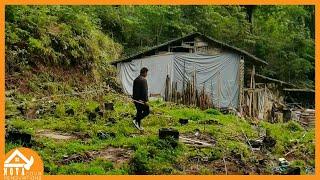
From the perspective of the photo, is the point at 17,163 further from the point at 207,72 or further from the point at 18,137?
the point at 207,72

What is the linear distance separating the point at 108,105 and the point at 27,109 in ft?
8.51

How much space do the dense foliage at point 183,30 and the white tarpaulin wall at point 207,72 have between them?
3.75 m

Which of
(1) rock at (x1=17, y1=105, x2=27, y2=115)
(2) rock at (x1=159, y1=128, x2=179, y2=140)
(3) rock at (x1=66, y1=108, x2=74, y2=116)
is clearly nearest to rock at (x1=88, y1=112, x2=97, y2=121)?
(3) rock at (x1=66, y1=108, x2=74, y2=116)

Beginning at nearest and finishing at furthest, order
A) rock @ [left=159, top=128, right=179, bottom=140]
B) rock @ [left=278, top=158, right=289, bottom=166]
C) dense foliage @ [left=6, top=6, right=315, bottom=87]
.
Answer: rock @ [left=278, top=158, right=289, bottom=166], rock @ [left=159, top=128, right=179, bottom=140], dense foliage @ [left=6, top=6, right=315, bottom=87]

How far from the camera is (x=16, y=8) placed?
22297 mm

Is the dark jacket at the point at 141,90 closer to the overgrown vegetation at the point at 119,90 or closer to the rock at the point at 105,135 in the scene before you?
the overgrown vegetation at the point at 119,90

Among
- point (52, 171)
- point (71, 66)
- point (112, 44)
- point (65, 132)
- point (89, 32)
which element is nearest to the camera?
point (52, 171)

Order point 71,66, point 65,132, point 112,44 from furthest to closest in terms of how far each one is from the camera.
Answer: point 112,44 → point 71,66 → point 65,132

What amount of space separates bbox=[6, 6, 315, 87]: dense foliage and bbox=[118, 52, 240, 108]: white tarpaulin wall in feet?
12.3

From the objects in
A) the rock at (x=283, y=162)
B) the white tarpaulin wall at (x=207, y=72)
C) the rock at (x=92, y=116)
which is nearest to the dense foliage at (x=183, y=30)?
the white tarpaulin wall at (x=207, y=72)

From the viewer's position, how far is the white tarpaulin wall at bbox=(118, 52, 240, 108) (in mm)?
25453

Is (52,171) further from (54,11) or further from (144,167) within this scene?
(54,11)

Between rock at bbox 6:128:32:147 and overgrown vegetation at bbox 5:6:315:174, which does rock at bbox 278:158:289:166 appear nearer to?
overgrown vegetation at bbox 5:6:315:174

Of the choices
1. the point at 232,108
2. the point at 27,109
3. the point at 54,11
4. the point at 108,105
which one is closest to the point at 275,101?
the point at 232,108
